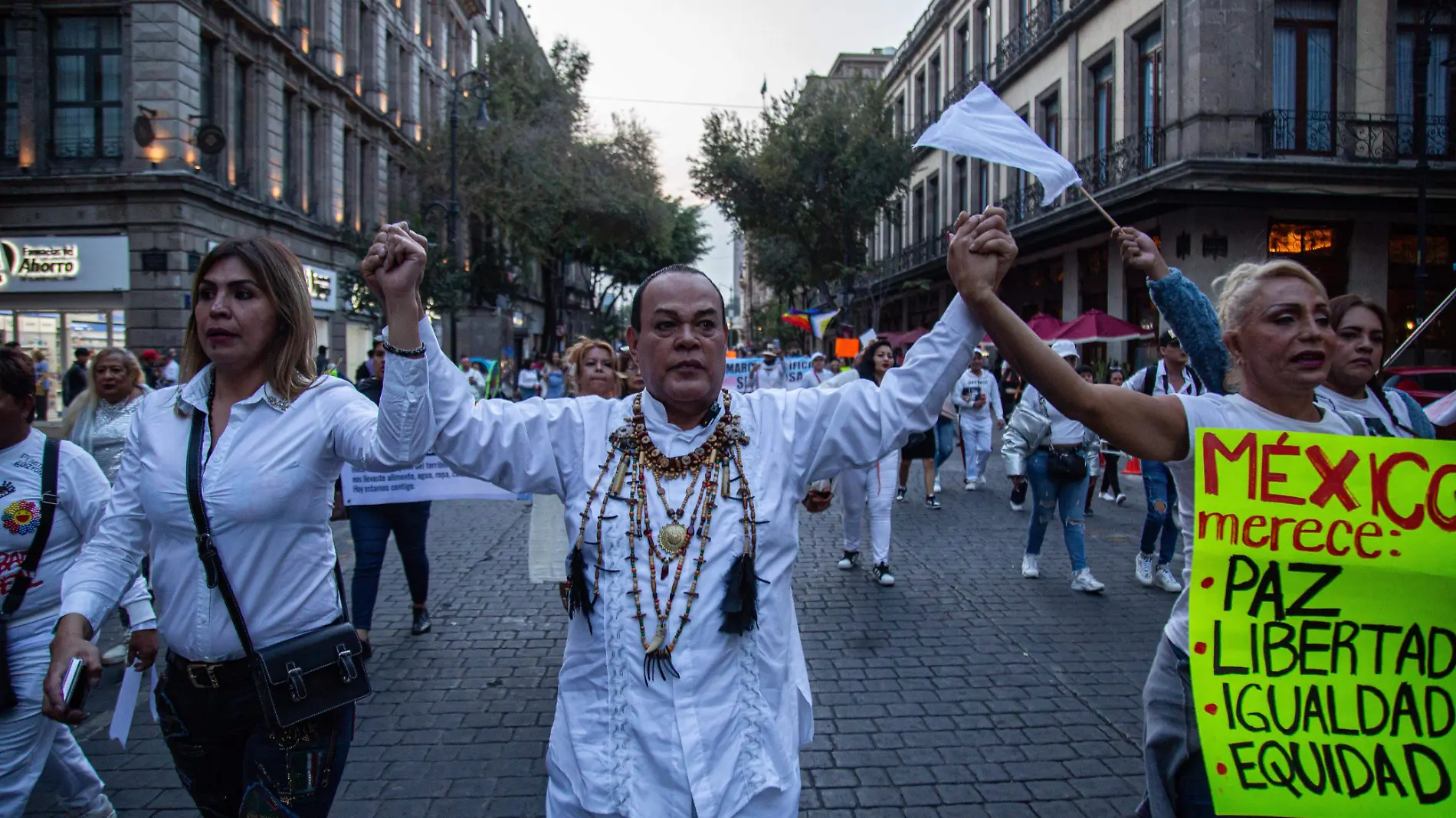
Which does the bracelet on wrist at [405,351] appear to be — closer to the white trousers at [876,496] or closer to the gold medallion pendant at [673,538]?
the gold medallion pendant at [673,538]

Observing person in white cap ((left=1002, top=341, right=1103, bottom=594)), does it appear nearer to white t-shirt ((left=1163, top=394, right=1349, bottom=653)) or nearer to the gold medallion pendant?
white t-shirt ((left=1163, top=394, right=1349, bottom=653))

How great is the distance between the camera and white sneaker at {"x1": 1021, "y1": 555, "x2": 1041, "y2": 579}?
25.2ft

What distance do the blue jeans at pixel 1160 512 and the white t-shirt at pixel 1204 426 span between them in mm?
4787

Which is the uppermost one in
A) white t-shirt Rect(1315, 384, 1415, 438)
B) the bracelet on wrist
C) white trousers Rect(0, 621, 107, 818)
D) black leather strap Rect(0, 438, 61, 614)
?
the bracelet on wrist

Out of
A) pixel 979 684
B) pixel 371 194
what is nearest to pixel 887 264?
pixel 371 194

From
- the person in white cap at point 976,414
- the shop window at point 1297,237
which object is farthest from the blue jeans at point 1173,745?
the shop window at point 1297,237

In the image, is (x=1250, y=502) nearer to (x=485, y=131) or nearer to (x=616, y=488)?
(x=616, y=488)

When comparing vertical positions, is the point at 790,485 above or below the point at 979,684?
above

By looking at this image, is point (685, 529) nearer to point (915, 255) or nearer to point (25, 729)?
point (25, 729)

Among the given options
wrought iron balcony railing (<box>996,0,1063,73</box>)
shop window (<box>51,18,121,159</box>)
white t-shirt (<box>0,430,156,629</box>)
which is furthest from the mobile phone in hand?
wrought iron balcony railing (<box>996,0,1063,73</box>)

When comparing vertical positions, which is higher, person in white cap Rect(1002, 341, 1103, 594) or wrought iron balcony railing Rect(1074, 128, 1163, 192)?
wrought iron balcony railing Rect(1074, 128, 1163, 192)

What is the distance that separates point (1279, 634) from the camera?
2.24 metres

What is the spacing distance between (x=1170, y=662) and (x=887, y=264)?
40.4 m

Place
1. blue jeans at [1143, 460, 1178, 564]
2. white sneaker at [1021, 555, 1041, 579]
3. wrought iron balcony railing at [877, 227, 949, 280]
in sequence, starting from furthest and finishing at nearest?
1. wrought iron balcony railing at [877, 227, 949, 280]
2. white sneaker at [1021, 555, 1041, 579]
3. blue jeans at [1143, 460, 1178, 564]
